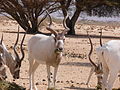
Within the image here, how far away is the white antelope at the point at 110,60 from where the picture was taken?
11.3 m

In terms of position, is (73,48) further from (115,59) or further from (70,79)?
(115,59)

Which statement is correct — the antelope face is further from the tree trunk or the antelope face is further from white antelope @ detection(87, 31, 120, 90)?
the tree trunk

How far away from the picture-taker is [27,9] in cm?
4397

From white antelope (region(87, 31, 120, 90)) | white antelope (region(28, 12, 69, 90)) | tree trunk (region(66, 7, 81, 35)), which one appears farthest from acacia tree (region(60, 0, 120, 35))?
white antelope (region(87, 31, 120, 90))

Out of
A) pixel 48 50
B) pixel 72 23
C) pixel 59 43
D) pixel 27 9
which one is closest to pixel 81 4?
pixel 72 23

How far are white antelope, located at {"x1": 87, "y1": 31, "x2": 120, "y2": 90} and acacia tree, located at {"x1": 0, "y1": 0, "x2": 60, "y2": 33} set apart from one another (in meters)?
31.8

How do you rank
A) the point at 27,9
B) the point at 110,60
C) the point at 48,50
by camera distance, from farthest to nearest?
the point at 27,9 < the point at 48,50 < the point at 110,60

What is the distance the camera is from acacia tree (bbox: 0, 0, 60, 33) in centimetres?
4375

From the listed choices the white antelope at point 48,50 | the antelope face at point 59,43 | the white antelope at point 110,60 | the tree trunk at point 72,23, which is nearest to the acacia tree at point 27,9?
the tree trunk at point 72,23

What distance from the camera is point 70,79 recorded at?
16.8 metres

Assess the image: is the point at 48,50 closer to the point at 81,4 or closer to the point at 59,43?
the point at 59,43

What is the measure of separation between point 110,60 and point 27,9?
3306cm

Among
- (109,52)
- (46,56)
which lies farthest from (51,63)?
Result: (109,52)

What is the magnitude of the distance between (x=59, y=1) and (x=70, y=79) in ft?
A: 96.8
